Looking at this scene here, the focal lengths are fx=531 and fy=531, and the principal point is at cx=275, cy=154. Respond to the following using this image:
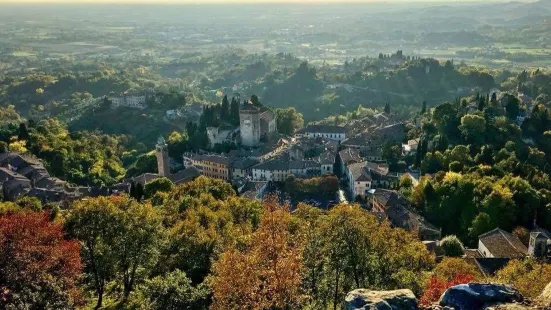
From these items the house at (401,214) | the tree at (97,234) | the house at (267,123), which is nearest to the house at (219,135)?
the house at (267,123)

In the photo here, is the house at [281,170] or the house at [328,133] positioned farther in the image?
the house at [328,133]

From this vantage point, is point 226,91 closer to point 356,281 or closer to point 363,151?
point 363,151

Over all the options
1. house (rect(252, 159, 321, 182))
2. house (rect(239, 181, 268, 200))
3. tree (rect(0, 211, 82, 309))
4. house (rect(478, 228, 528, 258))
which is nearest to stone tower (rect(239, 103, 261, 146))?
house (rect(252, 159, 321, 182))

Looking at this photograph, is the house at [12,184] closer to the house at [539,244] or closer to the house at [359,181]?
the house at [359,181]

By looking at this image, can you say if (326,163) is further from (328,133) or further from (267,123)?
(328,133)

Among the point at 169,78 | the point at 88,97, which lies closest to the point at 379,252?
the point at 88,97

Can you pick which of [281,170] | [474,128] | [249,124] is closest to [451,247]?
[281,170]

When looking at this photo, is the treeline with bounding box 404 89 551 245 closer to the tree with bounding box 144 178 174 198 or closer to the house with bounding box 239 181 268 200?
the house with bounding box 239 181 268 200
